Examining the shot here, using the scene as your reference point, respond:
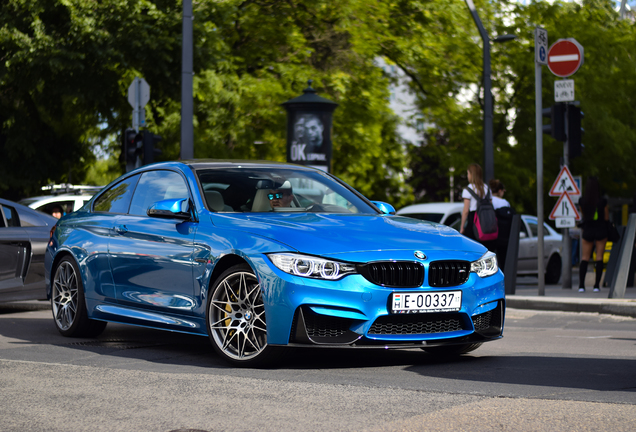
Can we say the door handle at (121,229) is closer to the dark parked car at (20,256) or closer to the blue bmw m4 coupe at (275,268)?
the blue bmw m4 coupe at (275,268)

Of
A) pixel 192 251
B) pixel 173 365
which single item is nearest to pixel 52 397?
pixel 173 365

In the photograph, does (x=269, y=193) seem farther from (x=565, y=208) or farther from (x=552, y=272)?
(x=552, y=272)

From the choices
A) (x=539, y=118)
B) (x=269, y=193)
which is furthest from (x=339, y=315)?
(x=539, y=118)

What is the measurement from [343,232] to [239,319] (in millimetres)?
907

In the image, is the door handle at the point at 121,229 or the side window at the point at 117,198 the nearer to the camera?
the door handle at the point at 121,229

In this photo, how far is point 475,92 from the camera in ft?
101

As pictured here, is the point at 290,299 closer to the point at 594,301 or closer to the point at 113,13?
the point at 594,301

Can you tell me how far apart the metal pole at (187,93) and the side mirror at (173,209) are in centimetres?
990

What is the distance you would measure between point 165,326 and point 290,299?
1.54 meters

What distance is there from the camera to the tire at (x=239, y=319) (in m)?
6.55

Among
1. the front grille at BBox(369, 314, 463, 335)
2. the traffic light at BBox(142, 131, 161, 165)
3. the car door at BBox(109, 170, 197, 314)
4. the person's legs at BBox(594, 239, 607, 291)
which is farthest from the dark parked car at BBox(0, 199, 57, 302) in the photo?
the person's legs at BBox(594, 239, 607, 291)

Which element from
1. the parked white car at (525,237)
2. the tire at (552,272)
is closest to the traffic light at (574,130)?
the parked white car at (525,237)

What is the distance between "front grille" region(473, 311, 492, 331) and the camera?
6758mm

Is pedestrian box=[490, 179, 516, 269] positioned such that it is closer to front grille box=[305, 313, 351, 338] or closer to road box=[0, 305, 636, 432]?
road box=[0, 305, 636, 432]
